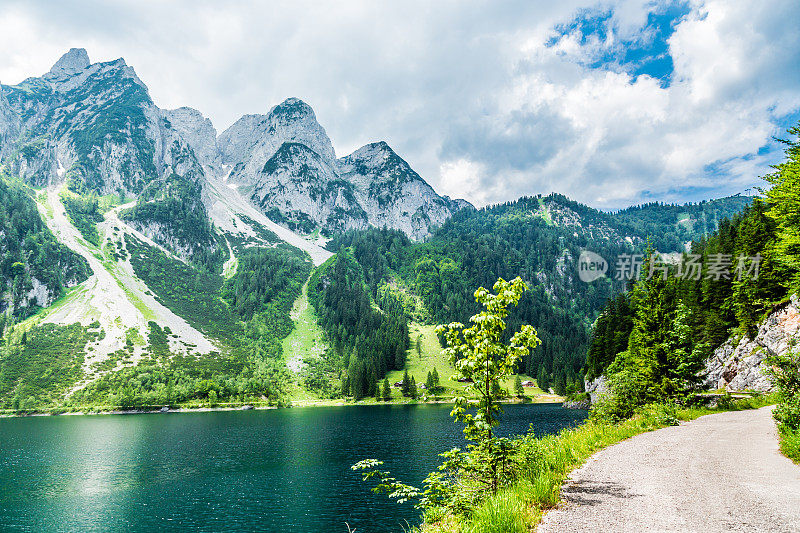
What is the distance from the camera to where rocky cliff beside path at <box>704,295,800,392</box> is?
143ft

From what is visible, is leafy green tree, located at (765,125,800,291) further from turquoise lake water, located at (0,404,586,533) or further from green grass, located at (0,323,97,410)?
green grass, located at (0,323,97,410)

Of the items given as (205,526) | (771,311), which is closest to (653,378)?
(771,311)

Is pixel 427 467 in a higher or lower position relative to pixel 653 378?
lower

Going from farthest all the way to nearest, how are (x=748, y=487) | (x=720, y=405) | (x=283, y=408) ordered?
1. (x=283, y=408)
2. (x=720, y=405)
3. (x=748, y=487)

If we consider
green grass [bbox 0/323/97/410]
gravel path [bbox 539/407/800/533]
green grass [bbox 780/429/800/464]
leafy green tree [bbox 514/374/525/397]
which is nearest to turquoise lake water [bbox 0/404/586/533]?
gravel path [bbox 539/407/800/533]

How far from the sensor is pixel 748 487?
11.6 meters

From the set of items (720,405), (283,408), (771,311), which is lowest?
(283,408)

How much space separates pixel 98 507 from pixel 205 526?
14.0 metres

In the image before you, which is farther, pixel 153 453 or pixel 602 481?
Result: pixel 153 453

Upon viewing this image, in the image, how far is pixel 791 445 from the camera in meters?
16.3

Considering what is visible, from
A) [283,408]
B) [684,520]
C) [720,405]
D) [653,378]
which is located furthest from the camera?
[283,408]

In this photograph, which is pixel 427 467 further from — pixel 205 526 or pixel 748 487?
pixel 748 487

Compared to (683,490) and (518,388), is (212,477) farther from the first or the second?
Result: (518,388)

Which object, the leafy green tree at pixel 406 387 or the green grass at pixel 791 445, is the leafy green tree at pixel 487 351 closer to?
the green grass at pixel 791 445
